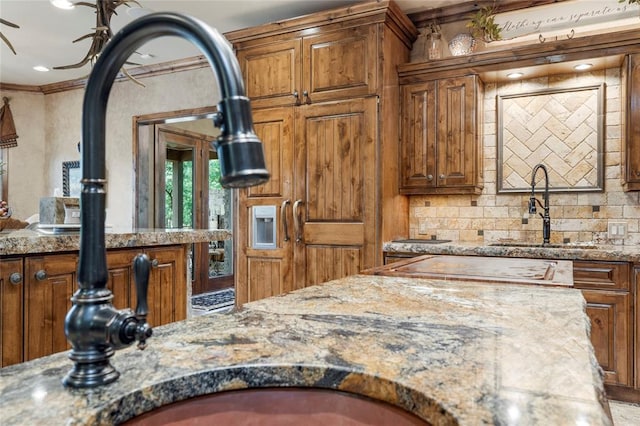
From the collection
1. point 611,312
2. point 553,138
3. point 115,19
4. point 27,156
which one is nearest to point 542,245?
point 611,312

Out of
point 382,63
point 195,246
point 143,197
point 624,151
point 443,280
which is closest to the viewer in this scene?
point 443,280

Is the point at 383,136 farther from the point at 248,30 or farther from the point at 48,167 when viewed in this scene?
the point at 48,167

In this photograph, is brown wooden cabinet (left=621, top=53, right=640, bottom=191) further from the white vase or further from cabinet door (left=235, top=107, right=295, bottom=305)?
cabinet door (left=235, top=107, right=295, bottom=305)

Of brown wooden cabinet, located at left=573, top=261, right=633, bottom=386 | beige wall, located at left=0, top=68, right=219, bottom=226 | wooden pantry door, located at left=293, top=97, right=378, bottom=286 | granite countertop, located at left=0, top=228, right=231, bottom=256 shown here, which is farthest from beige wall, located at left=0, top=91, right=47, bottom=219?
brown wooden cabinet, located at left=573, top=261, right=633, bottom=386

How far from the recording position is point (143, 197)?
18.3 feet

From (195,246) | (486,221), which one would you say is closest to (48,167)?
(195,246)

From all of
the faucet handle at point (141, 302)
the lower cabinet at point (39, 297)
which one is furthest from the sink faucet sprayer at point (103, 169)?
the lower cabinet at point (39, 297)

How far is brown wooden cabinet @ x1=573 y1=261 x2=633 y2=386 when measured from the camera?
275 centimetres

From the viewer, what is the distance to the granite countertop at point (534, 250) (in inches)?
108

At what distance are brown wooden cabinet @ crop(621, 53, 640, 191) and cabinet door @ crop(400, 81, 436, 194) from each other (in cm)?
121

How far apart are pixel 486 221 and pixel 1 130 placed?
590cm

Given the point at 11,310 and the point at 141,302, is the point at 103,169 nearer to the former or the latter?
the point at 141,302

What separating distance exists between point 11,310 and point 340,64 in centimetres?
263

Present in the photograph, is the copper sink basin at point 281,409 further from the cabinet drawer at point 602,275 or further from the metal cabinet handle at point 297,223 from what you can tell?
the metal cabinet handle at point 297,223
